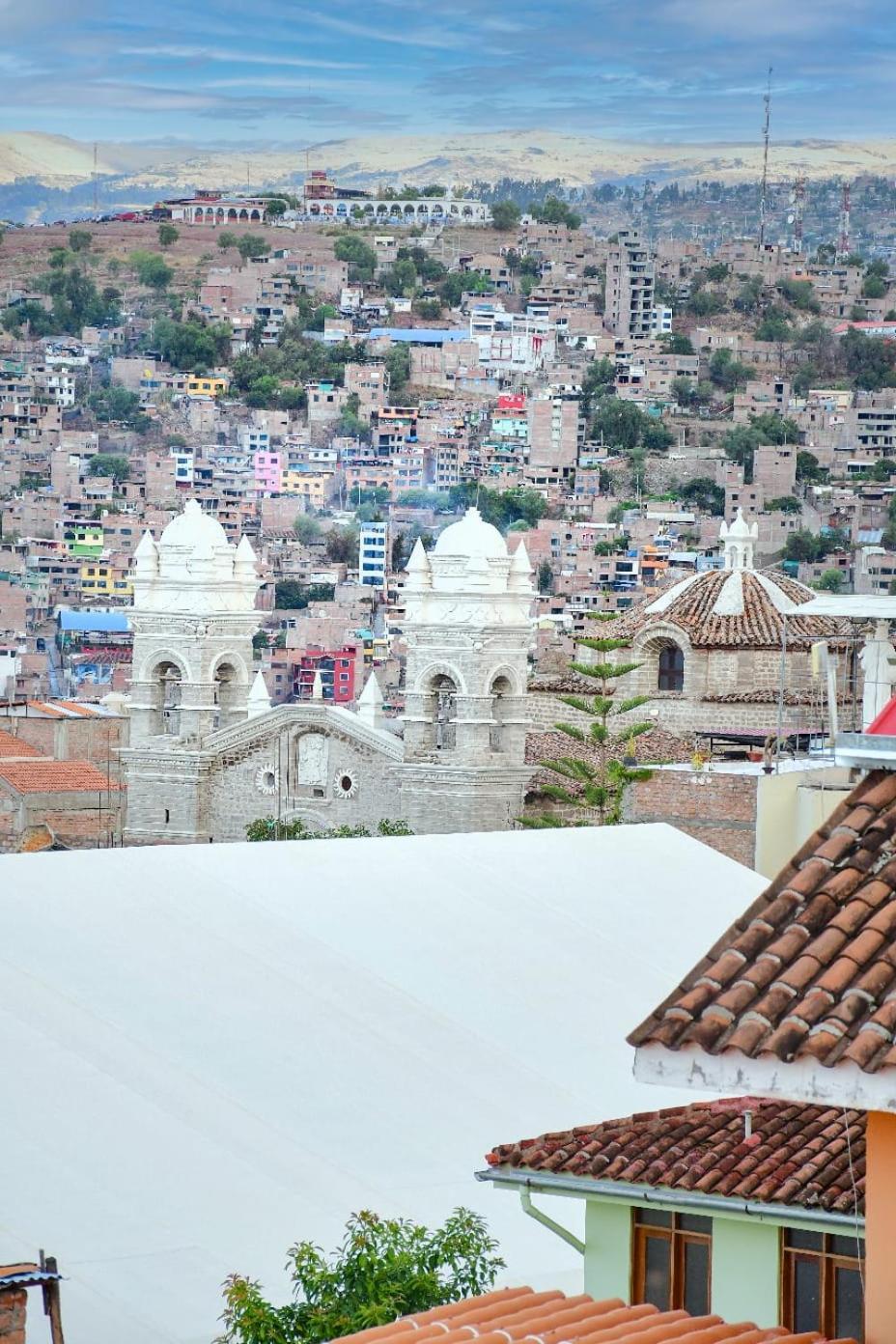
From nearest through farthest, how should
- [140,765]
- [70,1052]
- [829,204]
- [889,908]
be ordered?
1. [889,908]
2. [70,1052]
3. [140,765]
4. [829,204]

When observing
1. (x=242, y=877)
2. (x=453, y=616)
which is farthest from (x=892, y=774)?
(x=453, y=616)

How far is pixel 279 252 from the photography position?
151750mm

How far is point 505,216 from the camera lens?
154 m

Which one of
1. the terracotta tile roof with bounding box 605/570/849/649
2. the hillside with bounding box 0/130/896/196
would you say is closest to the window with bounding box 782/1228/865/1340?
the terracotta tile roof with bounding box 605/570/849/649

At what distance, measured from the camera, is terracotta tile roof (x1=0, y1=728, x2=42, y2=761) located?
141 ft

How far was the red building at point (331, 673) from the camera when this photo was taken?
78312mm

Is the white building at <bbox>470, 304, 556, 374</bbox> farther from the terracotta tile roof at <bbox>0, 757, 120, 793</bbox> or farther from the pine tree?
the pine tree

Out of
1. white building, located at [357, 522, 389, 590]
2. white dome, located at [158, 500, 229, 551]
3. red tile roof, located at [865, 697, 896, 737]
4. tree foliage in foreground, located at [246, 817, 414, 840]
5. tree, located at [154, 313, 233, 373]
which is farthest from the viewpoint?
tree, located at [154, 313, 233, 373]

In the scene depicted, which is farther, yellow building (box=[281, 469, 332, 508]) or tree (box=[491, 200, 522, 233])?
tree (box=[491, 200, 522, 233])

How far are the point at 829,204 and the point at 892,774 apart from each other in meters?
Result: 169

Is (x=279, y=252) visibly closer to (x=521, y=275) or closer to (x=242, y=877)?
(x=521, y=275)

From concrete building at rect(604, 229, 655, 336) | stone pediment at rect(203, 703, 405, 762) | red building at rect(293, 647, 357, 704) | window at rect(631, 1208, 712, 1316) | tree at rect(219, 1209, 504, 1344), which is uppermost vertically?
concrete building at rect(604, 229, 655, 336)

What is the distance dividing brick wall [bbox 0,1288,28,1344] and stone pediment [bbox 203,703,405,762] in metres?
29.2

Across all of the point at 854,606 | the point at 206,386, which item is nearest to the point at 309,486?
the point at 206,386
